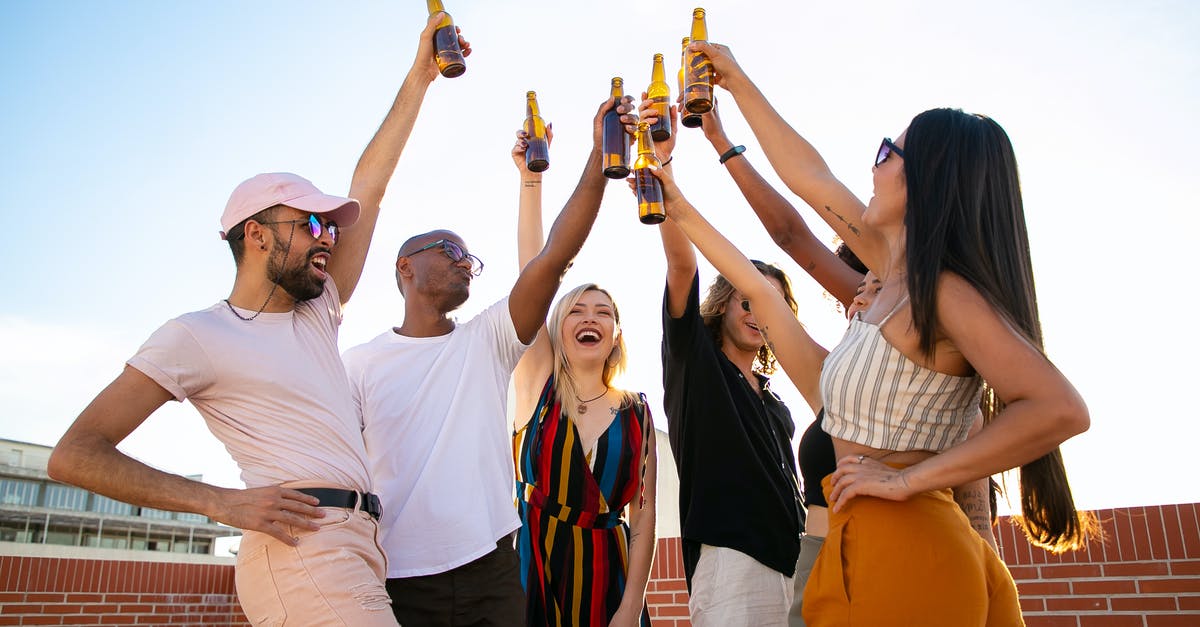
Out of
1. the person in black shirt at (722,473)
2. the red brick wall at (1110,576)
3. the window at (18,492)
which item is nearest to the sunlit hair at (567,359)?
the person in black shirt at (722,473)

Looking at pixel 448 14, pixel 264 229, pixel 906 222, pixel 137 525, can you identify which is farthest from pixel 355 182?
pixel 137 525

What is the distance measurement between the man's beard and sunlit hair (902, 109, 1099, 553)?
168 cm

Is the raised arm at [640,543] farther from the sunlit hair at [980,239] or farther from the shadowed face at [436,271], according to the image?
the sunlit hair at [980,239]

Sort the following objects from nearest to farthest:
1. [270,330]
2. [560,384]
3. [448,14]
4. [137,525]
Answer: [270,330], [448,14], [560,384], [137,525]

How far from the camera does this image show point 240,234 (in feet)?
8.73

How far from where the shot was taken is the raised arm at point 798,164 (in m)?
2.51

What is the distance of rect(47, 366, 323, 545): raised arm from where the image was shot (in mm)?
2145

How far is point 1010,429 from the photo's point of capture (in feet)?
5.81

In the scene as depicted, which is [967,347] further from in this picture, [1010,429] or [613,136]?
[613,136]

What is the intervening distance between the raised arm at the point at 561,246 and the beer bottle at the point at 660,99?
0.20 meters

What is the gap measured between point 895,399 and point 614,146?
1504 millimetres

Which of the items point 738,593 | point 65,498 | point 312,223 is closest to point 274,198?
point 312,223

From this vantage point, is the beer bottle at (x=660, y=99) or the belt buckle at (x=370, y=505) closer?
the belt buckle at (x=370, y=505)

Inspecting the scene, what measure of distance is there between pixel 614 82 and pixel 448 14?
692 mm
